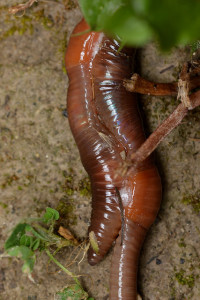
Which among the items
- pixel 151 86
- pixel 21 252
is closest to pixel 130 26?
pixel 151 86

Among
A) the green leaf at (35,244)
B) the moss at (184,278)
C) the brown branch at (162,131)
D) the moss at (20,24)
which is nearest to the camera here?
the brown branch at (162,131)

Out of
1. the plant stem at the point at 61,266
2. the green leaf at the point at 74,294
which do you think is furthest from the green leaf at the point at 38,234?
the green leaf at the point at 74,294

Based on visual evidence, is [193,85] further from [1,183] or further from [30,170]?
[1,183]

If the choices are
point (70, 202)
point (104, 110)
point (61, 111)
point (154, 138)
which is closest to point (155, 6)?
point (154, 138)

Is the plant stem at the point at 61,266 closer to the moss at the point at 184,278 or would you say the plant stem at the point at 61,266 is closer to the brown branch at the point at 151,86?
the moss at the point at 184,278

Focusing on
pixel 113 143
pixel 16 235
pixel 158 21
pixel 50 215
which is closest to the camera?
pixel 158 21

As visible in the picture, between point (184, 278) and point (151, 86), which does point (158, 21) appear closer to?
point (151, 86)

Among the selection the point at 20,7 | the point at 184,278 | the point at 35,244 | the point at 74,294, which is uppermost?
the point at 20,7
